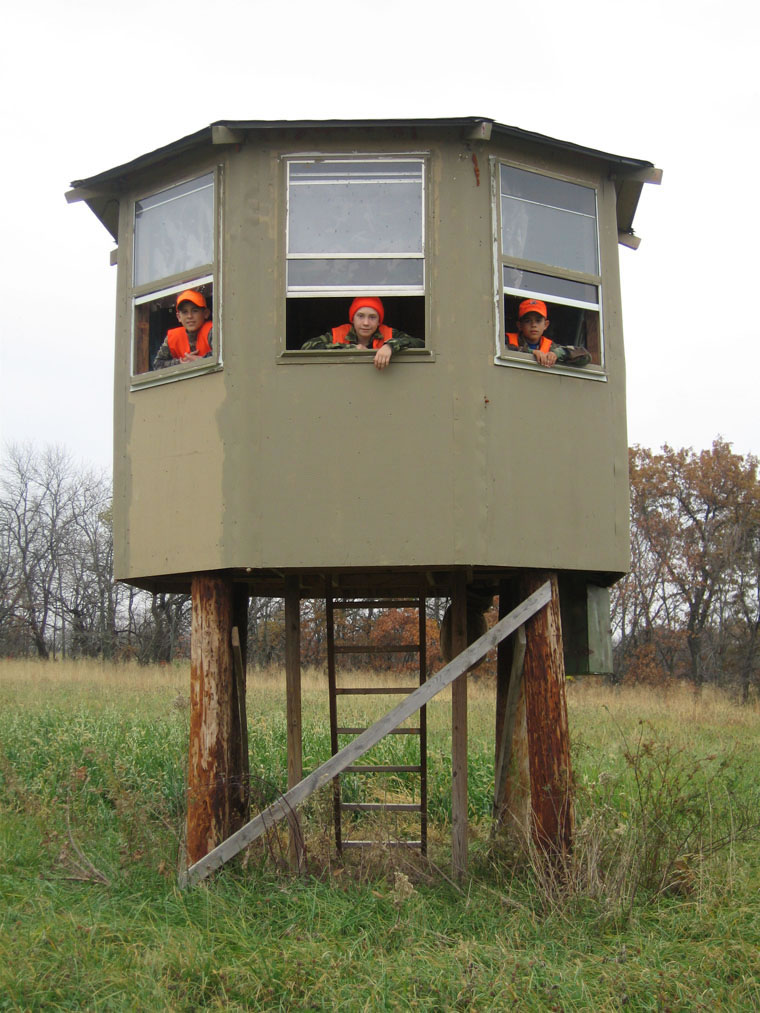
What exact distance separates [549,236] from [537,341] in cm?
85

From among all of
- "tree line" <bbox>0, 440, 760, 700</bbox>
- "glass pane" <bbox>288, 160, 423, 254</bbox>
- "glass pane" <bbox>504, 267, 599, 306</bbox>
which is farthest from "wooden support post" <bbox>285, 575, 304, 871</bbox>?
"tree line" <bbox>0, 440, 760, 700</bbox>

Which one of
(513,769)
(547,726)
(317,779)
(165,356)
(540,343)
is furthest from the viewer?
(513,769)

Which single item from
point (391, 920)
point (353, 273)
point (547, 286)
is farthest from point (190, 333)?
point (391, 920)

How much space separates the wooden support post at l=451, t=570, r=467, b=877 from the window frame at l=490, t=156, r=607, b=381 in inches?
69.7

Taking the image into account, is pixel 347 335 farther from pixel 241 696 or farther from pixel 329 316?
pixel 241 696

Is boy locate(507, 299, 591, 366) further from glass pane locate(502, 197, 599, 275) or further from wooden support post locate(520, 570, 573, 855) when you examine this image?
wooden support post locate(520, 570, 573, 855)

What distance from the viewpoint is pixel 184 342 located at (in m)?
8.24

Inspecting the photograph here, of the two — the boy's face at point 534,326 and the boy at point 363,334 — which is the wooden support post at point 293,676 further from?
the boy's face at point 534,326

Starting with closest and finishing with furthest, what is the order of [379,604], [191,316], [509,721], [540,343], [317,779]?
[317,779]
[540,343]
[191,316]
[509,721]
[379,604]

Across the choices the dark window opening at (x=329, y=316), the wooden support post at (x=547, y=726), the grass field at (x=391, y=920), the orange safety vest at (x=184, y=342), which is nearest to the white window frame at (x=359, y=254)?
the orange safety vest at (x=184, y=342)

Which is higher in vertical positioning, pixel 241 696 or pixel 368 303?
A: pixel 368 303

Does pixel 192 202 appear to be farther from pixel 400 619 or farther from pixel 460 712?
pixel 400 619

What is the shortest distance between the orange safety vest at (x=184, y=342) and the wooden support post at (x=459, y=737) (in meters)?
2.64

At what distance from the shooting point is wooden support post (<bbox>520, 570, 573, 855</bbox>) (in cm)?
770
